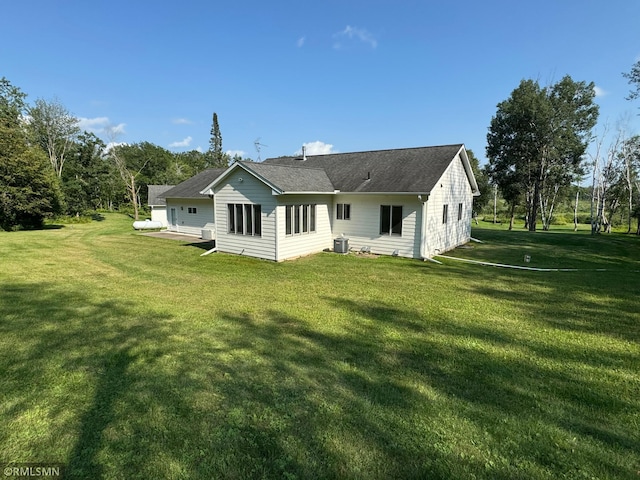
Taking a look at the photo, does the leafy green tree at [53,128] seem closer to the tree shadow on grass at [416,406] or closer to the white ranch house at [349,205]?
the white ranch house at [349,205]

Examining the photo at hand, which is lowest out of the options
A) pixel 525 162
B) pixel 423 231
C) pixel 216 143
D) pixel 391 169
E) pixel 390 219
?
pixel 423 231

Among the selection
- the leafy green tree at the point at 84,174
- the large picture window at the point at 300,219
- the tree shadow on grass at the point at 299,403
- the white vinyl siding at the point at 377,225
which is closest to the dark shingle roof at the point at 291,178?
the large picture window at the point at 300,219

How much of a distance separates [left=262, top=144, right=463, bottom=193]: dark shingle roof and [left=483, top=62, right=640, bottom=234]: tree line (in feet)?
52.9

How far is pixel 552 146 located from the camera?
83.4ft

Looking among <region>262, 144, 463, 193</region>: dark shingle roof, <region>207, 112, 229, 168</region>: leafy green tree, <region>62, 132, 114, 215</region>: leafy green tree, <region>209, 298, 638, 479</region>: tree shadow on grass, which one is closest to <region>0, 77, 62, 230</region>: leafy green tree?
<region>62, 132, 114, 215</region>: leafy green tree

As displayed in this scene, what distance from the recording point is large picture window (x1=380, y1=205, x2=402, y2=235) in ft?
44.6

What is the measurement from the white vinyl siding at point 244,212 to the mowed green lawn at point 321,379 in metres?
4.01

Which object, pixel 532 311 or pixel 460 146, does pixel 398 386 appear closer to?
pixel 532 311

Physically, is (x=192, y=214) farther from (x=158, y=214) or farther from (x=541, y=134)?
(x=541, y=134)

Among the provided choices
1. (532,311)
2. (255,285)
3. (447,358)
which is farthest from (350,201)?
(447,358)

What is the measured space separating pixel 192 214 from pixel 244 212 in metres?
9.74

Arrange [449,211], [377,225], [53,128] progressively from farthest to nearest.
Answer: [53,128] < [449,211] < [377,225]

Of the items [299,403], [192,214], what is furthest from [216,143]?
[299,403]

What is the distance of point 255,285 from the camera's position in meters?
9.27
